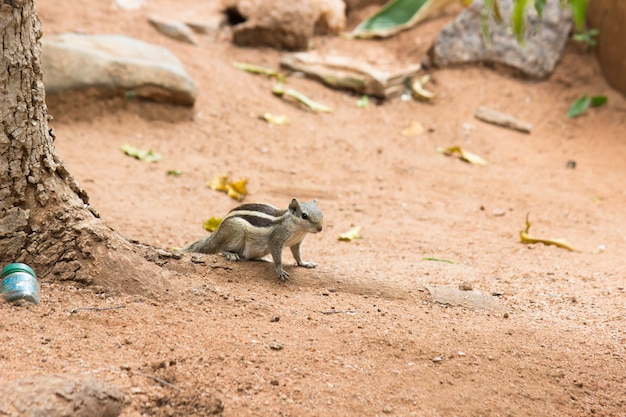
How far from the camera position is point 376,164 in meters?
8.70

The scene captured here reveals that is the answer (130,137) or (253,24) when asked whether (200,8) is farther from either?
(130,137)

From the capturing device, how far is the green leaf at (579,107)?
34.0 feet

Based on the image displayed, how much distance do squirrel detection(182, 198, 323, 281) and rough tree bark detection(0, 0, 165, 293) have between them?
88 cm

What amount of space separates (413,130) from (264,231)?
5682mm

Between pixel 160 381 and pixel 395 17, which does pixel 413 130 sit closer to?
pixel 395 17

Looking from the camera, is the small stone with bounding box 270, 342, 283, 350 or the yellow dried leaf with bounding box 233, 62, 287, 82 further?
the yellow dried leaf with bounding box 233, 62, 287, 82

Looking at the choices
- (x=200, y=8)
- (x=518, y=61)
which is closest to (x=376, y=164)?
(x=518, y=61)

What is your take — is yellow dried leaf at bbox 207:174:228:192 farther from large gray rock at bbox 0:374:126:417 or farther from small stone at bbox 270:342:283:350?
large gray rock at bbox 0:374:126:417

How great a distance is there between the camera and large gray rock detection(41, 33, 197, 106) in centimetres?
826

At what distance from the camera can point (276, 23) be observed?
447 inches

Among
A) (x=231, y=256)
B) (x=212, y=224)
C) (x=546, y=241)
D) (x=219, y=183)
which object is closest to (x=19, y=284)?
(x=231, y=256)

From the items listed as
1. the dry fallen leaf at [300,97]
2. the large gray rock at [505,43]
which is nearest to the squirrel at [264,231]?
the dry fallen leaf at [300,97]

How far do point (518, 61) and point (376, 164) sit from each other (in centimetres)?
402


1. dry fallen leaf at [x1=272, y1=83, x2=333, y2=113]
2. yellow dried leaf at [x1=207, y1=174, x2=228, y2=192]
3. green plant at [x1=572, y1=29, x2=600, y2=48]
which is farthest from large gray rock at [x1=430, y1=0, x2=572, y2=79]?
yellow dried leaf at [x1=207, y1=174, x2=228, y2=192]
